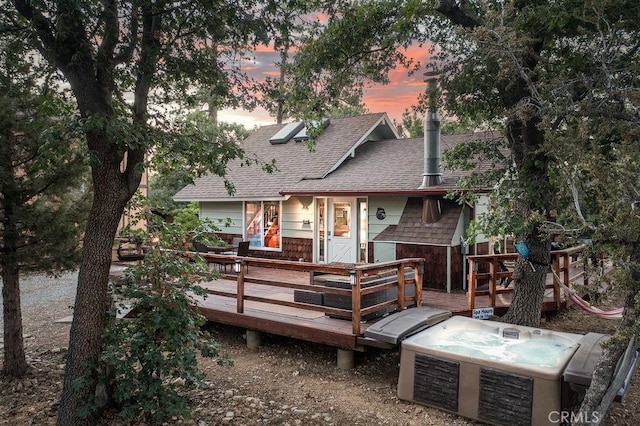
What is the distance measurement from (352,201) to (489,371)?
681 centimetres

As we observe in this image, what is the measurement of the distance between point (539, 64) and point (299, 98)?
12.5 ft

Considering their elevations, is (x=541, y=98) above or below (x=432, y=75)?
below

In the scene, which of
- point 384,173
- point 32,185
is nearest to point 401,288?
point 384,173

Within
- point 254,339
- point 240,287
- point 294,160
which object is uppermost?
point 294,160

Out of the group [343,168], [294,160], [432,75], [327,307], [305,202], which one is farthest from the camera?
[294,160]

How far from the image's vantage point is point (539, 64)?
5.93 meters

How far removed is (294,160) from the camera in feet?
44.2

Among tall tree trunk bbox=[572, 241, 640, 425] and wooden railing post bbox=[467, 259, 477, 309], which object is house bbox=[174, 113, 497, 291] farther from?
tall tree trunk bbox=[572, 241, 640, 425]

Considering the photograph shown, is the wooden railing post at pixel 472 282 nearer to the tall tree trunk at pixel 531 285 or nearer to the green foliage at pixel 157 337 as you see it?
the tall tree trunk at pixel 531 285

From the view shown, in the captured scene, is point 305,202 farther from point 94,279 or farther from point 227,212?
point 94,279

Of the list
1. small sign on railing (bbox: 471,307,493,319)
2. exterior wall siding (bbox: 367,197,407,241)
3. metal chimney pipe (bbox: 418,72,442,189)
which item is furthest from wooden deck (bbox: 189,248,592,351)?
metal chimney pipe (bbox: 418,72,442,189)

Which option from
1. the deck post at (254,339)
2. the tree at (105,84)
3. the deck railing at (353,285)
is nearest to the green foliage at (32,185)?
the tree at (105,84)

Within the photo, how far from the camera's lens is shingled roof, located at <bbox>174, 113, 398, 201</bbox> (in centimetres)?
1236

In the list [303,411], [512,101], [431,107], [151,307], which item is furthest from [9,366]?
[512,101]
